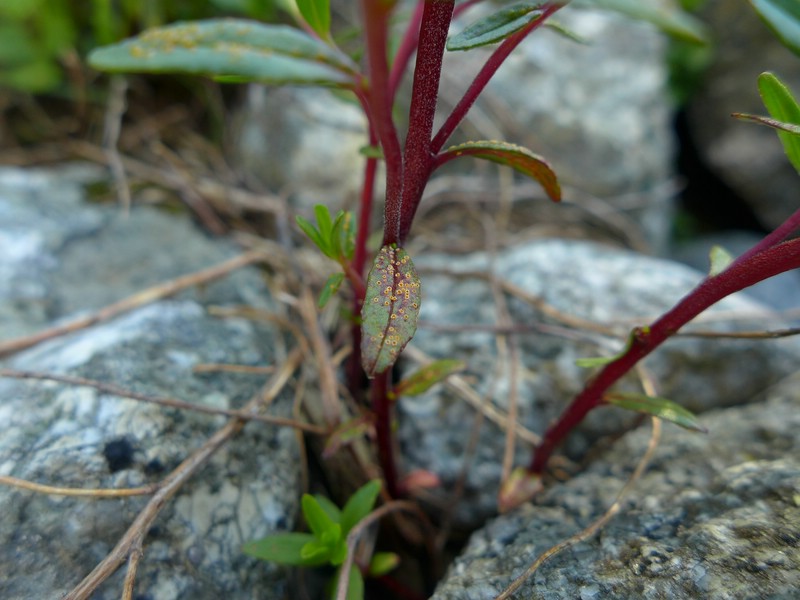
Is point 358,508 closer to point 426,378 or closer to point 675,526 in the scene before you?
point 426,378

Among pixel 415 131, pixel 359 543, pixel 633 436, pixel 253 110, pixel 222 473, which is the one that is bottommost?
pixel 359 543

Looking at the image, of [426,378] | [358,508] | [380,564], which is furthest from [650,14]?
[380,564]

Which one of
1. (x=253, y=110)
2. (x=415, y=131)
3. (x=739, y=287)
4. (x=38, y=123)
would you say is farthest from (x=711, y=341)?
(x=38, y=123)

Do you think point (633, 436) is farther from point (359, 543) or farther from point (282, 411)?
point (282, 411)

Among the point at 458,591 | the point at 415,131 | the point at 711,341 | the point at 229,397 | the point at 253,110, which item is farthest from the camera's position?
the point at 253,110


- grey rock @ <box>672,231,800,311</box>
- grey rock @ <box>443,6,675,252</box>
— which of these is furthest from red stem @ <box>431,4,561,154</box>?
grey rock @ <box>672,231,800,311</box>

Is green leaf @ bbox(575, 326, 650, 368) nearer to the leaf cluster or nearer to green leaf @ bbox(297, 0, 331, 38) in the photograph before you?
the leaf cluster
